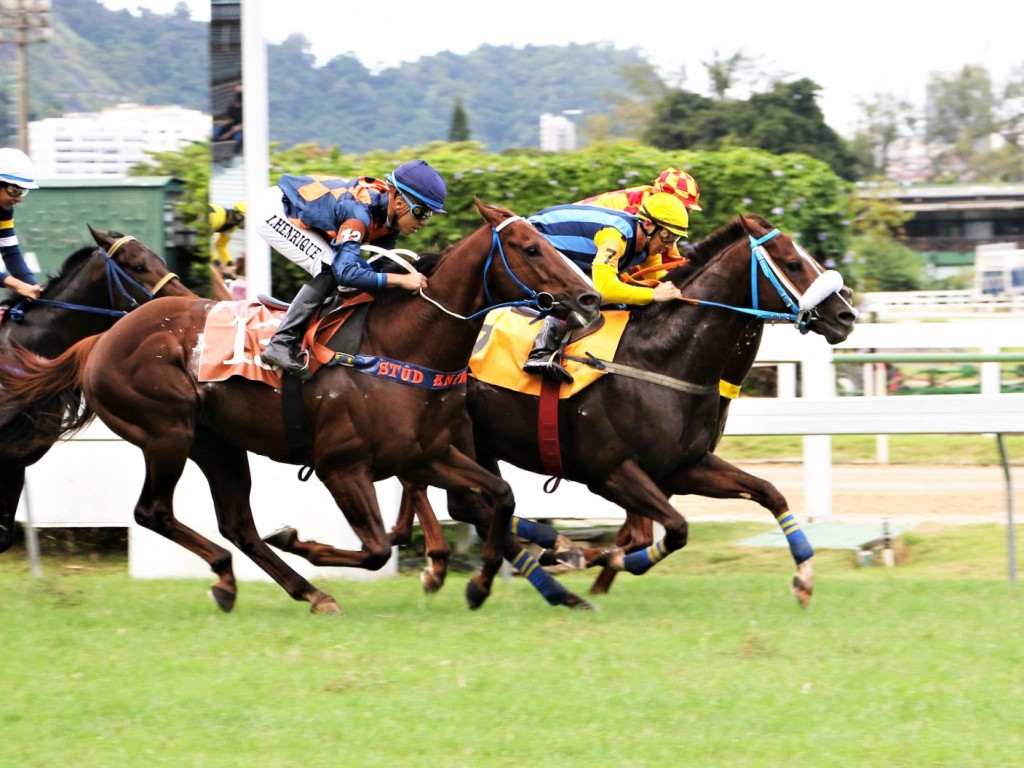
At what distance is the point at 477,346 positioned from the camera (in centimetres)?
691

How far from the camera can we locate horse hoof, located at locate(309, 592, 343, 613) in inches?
250

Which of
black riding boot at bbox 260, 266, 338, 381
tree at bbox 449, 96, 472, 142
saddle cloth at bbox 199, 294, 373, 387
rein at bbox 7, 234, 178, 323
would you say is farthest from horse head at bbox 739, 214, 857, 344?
tree at bbox 449, 96, 472, 142

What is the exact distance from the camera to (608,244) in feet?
21.8

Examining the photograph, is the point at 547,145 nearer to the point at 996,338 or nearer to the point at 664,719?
the point at 996,338

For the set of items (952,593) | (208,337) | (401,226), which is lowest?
(952,593)

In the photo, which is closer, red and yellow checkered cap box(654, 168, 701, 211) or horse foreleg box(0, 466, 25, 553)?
red and yellow checkered cap box(654, 168, 701, 211)

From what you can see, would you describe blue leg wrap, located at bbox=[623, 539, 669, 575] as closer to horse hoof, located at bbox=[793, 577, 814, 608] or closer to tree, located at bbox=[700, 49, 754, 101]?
horse hoof, located at bbox=[793, 577, 814, 608]

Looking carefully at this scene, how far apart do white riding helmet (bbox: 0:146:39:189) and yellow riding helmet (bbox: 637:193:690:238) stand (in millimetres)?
3039

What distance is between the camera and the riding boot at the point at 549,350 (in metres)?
6.64

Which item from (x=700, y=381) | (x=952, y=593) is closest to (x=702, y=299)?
(x=700, y=381)

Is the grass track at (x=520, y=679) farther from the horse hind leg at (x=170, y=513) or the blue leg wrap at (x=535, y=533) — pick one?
the blue leg wrap at (x=535, y=533)

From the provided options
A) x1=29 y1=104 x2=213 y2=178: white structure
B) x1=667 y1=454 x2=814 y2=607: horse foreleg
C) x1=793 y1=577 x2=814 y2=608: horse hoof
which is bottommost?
x1=793 y1=577 x2=814 y2=608: horse hoof

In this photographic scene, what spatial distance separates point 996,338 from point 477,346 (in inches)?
209

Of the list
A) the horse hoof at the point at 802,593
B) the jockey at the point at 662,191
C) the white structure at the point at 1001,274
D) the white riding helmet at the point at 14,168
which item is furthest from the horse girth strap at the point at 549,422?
the white structure at the point at 1001,274
